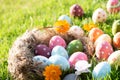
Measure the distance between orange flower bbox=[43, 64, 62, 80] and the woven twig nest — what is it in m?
0.06

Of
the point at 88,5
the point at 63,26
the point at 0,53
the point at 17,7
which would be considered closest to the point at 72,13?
the point at 88,5

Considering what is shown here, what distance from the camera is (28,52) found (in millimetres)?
3402

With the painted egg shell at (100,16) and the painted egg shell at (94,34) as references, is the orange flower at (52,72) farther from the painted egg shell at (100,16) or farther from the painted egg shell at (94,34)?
the painted egg shell at (100,16)

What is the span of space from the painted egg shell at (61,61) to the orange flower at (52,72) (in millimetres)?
91

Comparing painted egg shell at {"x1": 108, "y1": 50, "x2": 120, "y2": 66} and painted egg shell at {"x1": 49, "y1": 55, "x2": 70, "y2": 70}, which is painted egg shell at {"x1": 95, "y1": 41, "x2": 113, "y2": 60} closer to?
painted egg shell at {"x1": 108, "y1": 50, "x2": 120, "y2": 66}

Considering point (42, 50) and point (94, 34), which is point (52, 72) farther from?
point (94, 34)

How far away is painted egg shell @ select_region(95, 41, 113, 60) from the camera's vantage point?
349cm

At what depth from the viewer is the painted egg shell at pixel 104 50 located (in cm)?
349

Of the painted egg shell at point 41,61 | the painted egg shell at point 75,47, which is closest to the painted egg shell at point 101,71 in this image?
the painted egg shell at point 41,61

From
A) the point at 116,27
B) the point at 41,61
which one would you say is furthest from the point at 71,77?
the point at 116,27

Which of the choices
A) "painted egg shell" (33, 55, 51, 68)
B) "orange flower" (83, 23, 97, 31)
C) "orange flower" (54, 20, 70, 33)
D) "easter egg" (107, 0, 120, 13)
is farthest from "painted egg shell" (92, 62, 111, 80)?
"easter egg" (107, 0, 120, 13)

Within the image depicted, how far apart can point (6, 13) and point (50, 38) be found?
7.34ft

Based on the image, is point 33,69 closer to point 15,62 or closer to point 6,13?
point 15,62

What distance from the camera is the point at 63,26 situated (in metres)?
3.91
